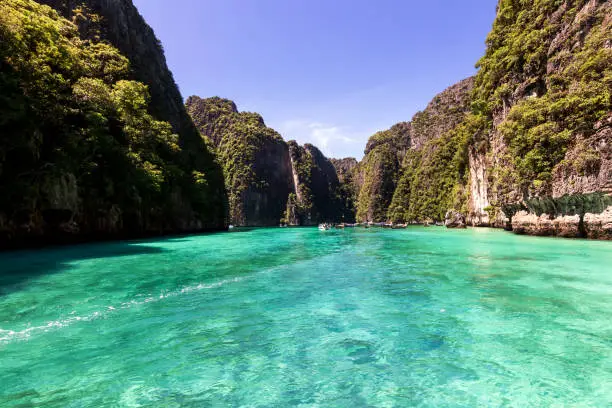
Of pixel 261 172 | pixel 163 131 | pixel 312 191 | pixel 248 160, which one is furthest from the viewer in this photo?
pixel 312 191

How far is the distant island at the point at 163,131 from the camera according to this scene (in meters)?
22.3

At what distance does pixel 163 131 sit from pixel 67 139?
17994mm

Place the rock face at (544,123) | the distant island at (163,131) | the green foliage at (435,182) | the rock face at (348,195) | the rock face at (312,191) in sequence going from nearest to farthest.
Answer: the distant island at (163,131) < the rock face at (544,123) < the green foliage at (435,182) < the rock face at (312,191) < the rock face at (348,195)

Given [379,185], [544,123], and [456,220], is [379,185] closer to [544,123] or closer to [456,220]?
[456,220]

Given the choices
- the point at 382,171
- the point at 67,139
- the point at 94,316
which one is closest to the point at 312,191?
the point at 382,171

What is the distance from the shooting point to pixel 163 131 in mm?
41938

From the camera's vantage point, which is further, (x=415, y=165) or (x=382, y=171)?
(x=382, y=171)

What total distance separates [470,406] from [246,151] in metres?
126

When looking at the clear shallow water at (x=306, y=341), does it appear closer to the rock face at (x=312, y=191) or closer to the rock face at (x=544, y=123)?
the rock face at (x=544, y=123)

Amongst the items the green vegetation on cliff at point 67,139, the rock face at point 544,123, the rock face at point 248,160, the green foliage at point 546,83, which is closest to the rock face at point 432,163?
the rock face at point 544,123

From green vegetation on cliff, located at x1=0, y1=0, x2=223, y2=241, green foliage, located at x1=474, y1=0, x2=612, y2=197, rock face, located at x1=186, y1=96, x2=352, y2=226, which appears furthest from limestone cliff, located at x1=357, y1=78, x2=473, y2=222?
green vegetation on cliff, located at x1=0, y1=0, x2=223, y2=241

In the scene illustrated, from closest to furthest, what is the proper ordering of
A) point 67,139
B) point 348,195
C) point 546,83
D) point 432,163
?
1. point 67,139
2. point 546,83
3. point 432,163
4. point 348,195

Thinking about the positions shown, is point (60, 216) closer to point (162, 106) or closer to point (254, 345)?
point (254, 345)

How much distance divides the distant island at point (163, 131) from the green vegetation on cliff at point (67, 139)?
10 cm
